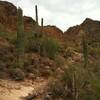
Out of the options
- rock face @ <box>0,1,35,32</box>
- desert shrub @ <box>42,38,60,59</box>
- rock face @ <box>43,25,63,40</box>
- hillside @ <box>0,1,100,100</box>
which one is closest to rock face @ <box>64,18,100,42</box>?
rock face @ <box>43,25,63,40</box>

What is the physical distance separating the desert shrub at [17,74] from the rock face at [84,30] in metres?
23.6

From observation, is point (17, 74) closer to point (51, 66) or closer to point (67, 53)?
point (51, 66)

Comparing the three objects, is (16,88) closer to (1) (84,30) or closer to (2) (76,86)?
(2) (76,86)

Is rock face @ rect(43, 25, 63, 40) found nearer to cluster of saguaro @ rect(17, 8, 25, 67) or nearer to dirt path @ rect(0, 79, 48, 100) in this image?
cluster of saguaro @ rect(17, 8, 25, 67)

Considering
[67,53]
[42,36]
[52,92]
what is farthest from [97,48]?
[52,92]

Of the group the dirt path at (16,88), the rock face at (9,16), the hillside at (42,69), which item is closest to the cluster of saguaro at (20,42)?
the hillside at (42,69)

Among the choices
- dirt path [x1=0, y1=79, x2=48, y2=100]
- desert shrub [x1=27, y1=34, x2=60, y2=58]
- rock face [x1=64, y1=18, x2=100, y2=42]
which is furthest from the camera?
rock face [x1=64, y1=18, x2=100, y2=42]

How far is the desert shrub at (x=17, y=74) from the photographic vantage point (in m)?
23.9

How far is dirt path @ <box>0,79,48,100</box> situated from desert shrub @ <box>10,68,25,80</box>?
59cm

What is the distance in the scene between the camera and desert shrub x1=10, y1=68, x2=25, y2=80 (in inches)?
941

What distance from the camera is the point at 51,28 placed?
48250 mm

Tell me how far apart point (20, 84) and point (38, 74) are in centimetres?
311

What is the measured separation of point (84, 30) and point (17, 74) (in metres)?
29.0

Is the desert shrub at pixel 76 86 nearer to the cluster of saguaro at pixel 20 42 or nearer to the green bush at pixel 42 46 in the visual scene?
the cluster of saguaro at pixel 20 42
